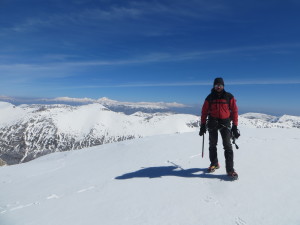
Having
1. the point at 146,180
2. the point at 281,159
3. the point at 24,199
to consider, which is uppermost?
the point at 281,159

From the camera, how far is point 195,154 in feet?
41.7

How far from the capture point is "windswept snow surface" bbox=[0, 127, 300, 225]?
19.8 feet

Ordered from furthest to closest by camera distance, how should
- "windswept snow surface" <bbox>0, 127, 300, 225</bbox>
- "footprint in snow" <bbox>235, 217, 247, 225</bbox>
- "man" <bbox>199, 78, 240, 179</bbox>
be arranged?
"man" <bbox>199, 78, 240, 179</bbox> → "windswept snow surface" <bbox>0, 127, 300, 225</bbox> → "footprint in snow" <bbox>235, 217, 247, 225</bbox>

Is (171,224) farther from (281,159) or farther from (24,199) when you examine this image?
(281,159)

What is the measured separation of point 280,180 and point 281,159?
2815 millimetres

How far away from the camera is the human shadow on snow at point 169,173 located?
9.03 metres

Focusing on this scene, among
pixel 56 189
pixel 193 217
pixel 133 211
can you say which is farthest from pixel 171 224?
pixel 56 189

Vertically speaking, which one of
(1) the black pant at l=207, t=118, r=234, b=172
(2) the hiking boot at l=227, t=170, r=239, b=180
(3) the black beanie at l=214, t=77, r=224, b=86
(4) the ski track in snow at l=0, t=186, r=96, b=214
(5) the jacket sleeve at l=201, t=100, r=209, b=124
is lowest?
(4) the ski track in snow at l=0, t=186, r=96, b=214

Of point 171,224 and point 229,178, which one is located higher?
point 229,178

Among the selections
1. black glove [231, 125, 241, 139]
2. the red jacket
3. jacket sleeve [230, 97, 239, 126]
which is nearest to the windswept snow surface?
black glove [231, 125, 241, 139]

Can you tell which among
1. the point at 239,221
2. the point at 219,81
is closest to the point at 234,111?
the point at 219,81

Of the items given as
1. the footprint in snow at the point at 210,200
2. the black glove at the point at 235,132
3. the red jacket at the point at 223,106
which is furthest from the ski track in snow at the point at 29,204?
the black glove at the point at 235,132

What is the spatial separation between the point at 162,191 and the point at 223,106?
12.4ft

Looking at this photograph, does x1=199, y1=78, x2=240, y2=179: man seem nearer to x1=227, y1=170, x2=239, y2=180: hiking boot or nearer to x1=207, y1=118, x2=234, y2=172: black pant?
x1=207, y1=118, x2=234, y2=172: black pant
